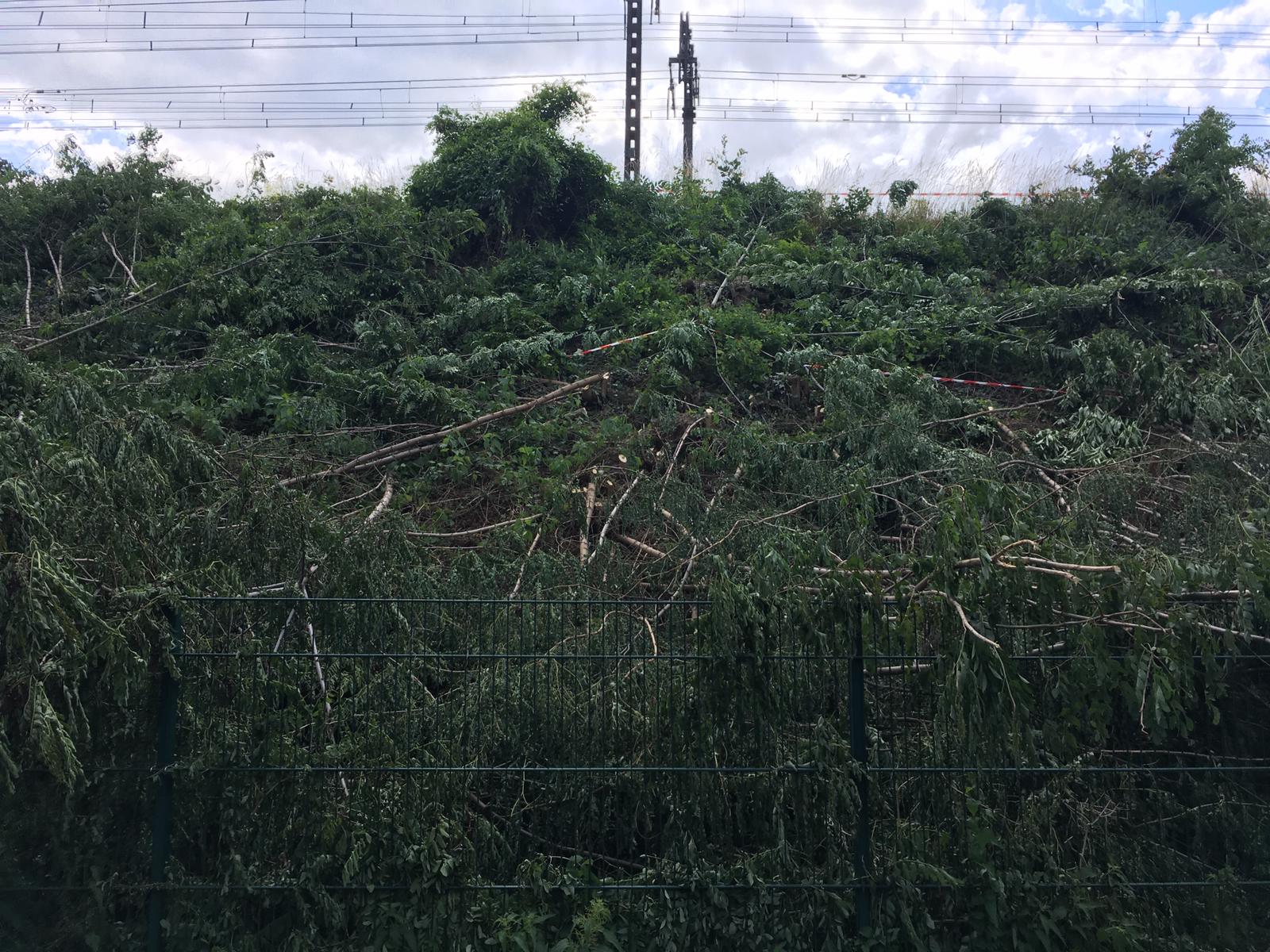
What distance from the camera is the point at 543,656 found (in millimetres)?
4258

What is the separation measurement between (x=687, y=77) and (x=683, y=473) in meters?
15.2

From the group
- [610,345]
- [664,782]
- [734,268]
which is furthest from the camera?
[734,268]

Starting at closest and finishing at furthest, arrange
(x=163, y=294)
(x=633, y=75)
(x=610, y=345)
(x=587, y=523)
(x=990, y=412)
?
(x=587, y=523)
(x=990, y=412)
(x=610, y=345)
(x=163, y=294)
(x=633, y=75)

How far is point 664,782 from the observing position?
4.33 m

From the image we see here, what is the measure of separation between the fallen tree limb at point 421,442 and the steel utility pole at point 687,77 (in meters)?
12.3

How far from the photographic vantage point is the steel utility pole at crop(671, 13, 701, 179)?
2006 centimetres

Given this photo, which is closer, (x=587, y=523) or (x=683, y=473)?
(x=587, y=523)

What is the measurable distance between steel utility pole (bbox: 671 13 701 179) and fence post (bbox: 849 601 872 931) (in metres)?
17.6

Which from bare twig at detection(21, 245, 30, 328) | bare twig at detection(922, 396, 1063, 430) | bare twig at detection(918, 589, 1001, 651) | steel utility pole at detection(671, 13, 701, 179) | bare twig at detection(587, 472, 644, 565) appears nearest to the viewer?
bare twig at detection(918, 589, 1001, 651)

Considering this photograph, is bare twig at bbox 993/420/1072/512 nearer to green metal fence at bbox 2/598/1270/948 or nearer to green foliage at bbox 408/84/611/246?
green metal fence at bbox 2/598/1270/948

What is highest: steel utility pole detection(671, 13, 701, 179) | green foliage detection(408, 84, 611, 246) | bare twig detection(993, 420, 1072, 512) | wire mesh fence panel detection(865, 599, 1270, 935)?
steel utility pole detection(671, 13, 701, 179)

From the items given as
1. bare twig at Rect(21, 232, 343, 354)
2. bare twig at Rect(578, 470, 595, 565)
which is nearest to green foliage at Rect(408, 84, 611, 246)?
bare twig at Rect(21, 232, 343, 354)

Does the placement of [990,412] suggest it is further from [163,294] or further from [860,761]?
[163,294]

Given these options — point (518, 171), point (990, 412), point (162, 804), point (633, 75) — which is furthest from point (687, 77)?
point (162, 804)
